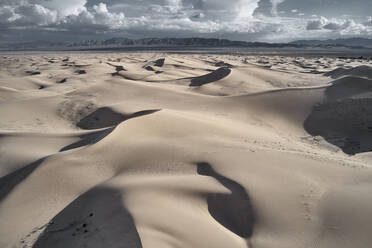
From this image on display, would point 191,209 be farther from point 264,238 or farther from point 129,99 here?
point 129,99

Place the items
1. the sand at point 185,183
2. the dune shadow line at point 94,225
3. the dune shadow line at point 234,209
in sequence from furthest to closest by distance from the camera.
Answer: the dune shadow line at point 234,209 < the sand at point 185,183 < the dune shadow line at point 94,225

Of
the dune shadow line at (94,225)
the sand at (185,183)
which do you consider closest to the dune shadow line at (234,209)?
the sand at (185,183)

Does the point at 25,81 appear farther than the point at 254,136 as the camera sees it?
Yes

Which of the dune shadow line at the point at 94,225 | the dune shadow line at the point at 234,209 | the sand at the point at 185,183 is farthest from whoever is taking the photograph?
the dune shadow line at the point at 234,209

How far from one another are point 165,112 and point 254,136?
11.4 feet

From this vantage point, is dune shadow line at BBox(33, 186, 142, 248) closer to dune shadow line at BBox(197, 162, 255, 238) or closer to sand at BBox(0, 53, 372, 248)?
sand at BBox(0, 53, 372, 248)

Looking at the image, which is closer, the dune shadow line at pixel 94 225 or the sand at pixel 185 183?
the dune shadow line at pixel 94 225

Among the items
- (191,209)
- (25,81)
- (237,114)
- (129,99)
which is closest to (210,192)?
(191,209)

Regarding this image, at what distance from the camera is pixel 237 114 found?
14.0m

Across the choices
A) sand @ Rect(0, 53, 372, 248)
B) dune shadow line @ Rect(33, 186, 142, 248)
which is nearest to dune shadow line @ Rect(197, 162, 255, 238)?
sand @ Rect(0, 53, 372, 248)

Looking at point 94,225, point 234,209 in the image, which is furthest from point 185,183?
point 94,225

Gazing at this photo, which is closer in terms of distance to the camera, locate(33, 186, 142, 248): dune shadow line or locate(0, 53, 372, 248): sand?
locate(33, 186, 142, 248): dune shadow line

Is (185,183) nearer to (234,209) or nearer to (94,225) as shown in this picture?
(234,209)

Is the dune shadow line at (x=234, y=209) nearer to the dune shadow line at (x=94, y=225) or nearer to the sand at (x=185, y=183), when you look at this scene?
the sand at (x=185, y=183)
